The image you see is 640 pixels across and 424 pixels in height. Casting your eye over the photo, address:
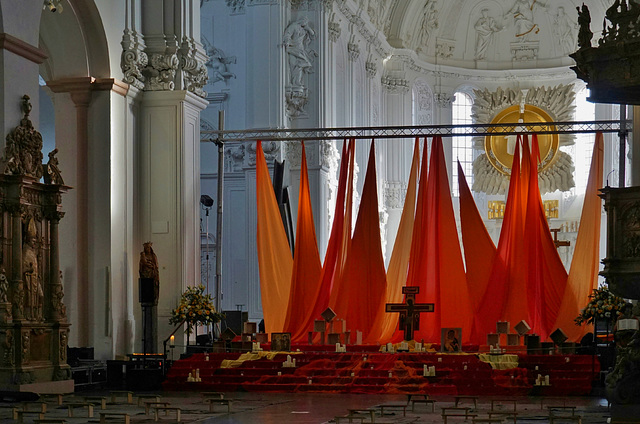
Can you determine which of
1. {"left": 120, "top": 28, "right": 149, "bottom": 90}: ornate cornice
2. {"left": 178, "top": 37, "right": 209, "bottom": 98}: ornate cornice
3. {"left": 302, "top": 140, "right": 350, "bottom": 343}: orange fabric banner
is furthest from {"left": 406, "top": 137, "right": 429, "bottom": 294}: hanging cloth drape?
{"left": 120, "top": 28, "right": 149, "bottom": 90}: ornate cornice

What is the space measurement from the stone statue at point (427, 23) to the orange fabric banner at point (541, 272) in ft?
62.0

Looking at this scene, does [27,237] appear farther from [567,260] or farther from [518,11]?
[518,11]

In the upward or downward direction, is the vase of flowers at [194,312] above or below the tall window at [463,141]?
below

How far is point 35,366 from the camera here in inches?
637

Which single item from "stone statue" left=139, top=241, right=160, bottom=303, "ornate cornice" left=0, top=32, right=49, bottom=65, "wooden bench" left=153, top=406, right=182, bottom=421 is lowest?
"wooden bench" left=153, top=406, right=182, bottom=421

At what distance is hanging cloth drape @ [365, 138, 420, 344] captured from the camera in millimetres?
22234

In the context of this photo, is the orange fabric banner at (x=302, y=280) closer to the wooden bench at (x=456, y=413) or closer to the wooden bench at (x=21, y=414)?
the wooden bench at (x=456, y=413)

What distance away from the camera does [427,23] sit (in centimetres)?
4019

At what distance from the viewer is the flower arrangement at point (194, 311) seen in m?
20.5

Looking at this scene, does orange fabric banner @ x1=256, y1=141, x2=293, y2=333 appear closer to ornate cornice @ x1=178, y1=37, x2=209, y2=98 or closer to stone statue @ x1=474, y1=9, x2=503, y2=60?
ornate cornice @ x1=178, y1=37, x2=209, y2=98

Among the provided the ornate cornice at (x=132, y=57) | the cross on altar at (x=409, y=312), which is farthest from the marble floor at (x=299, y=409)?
the ornate cornice at (x=132, y=57)

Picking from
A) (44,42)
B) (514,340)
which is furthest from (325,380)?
(44,42)

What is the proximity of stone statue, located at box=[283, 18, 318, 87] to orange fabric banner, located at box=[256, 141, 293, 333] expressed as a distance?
5460mm

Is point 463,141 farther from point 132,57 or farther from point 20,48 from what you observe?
point 20,48
